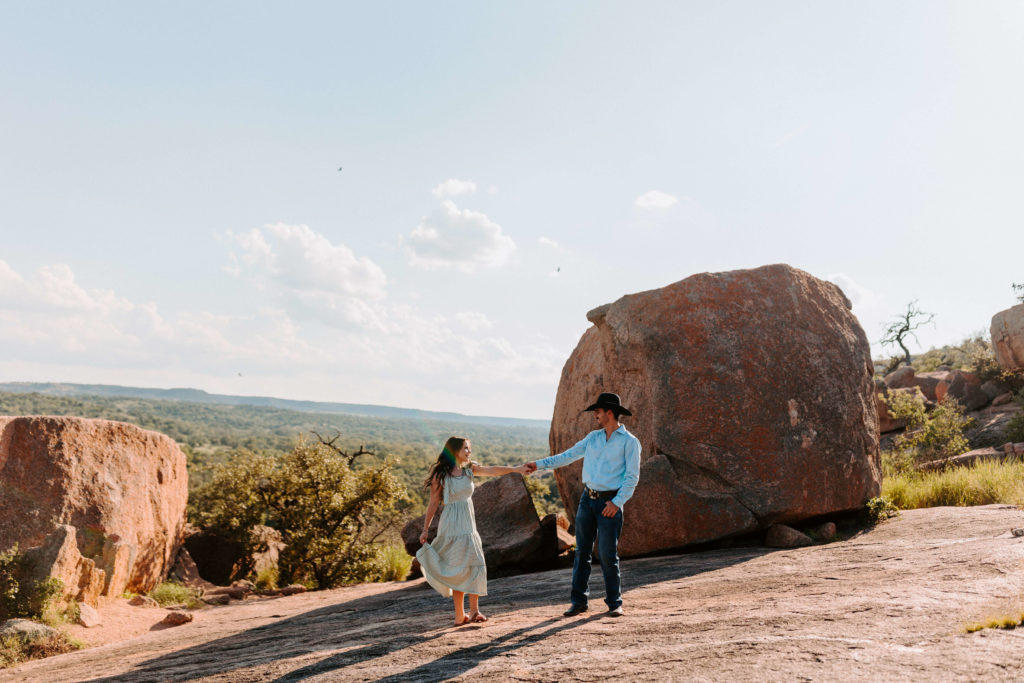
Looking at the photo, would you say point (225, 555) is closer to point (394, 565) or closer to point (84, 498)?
point (394, 565)

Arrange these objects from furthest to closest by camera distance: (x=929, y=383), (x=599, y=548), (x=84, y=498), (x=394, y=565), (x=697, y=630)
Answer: (x=929, y=383) < (x=394, y=565) < (x=84, y=498) < (x=599, y=548) < (x=697, y=630)

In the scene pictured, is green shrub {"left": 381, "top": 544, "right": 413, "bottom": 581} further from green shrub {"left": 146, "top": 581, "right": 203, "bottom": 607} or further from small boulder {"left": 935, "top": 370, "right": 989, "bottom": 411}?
small boulder {"left": 935, "top": 370, "right": 989, "bottom": 411}

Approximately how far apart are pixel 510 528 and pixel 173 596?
23.9 ft

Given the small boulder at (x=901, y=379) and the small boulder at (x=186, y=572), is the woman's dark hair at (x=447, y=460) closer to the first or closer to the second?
the small boulder at (x=186, y=572)

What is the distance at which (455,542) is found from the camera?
24.3 ft

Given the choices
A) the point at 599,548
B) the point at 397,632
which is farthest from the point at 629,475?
the point at 397,632

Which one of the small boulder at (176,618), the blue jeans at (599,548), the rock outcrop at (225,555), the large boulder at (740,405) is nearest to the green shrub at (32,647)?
the small boulder at (176,618)

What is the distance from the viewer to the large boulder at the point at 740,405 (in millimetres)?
10797

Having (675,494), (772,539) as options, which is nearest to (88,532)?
(675,494)

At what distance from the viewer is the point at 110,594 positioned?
39.6ft

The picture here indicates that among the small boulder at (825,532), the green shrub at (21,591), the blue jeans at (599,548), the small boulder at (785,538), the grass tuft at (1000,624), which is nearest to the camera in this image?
the grass tuft at (1000,624)

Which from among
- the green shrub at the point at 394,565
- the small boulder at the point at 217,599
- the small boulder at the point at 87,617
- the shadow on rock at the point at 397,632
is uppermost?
the shadow on rock at the point at 397,632

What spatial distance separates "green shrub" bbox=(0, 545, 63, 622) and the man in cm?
836

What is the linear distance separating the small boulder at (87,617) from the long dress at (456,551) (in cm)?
693
